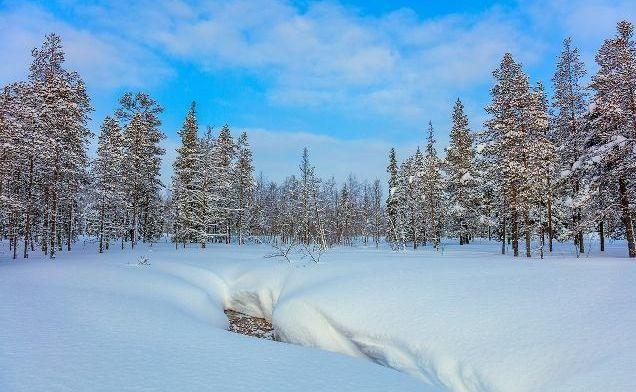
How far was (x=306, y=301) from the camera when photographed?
1273 cm

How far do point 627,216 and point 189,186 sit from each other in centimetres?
3421

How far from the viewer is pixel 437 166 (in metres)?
48.2

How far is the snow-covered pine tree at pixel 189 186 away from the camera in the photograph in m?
38.8

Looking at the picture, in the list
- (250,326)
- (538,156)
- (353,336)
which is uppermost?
(538,156)

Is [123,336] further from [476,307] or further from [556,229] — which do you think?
[556,229]

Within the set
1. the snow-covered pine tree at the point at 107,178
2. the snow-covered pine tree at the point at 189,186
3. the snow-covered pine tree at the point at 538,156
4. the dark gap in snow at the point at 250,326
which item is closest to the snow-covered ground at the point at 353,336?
the dark gap in snow at the point at 250,326

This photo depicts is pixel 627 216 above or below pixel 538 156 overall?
below

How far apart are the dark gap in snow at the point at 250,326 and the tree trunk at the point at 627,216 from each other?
66.6 ft

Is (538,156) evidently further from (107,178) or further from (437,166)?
(107,178)

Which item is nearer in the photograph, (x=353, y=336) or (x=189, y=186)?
(x=353, y=336)

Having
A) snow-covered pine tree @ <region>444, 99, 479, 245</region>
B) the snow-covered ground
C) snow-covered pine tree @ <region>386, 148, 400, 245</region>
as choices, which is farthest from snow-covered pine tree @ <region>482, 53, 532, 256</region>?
snow-covered pine tree @ <region>386, 148, 400, 245</region>

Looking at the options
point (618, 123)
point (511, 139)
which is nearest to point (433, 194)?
point (511, 139)

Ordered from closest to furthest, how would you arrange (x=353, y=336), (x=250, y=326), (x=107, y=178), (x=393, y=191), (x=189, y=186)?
(x=353, y=336) → (x=250, y=326) → (x=107, y=178) → (x=189, y=186) → (x=393, y=191)

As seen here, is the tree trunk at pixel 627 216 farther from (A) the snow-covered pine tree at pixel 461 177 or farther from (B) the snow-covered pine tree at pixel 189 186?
(B) the snow-covered pine tree at pixel 189 186
